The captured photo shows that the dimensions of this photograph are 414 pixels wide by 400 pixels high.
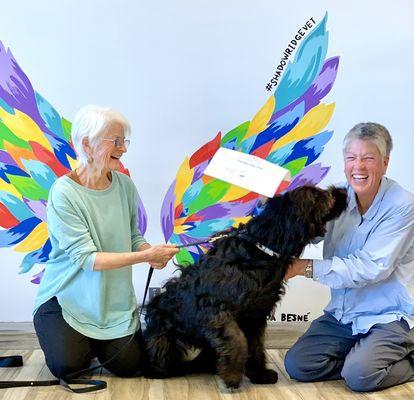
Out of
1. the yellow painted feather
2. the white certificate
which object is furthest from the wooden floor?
the yellow painted feather

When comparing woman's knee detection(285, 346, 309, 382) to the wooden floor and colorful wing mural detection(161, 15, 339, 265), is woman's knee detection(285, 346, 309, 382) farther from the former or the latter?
colorful wing mural detection(161, 15, 339, 265)

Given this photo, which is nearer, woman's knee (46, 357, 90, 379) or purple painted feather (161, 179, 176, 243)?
woman's knee (46, 357, 90, 379)

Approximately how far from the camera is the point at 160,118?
3.03 meters

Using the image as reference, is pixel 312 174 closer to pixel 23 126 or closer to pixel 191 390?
pixel 191 390

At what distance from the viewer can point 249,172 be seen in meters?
2.32

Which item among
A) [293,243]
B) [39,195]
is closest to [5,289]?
[39,195]

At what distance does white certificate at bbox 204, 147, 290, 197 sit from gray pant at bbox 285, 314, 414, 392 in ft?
2.39

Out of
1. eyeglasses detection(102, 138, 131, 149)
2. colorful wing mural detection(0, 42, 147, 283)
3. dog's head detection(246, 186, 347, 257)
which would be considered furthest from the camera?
colorful wing mural detection(0, 42, 147, 283)

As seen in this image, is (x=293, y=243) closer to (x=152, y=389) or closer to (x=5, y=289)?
(x=152, y=389)

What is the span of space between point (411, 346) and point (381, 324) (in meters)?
0.17

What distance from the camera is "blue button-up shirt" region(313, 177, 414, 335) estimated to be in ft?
8.07

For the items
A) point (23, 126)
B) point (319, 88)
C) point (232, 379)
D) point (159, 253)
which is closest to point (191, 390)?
point (232, 379)

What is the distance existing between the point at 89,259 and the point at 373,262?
1104 mm

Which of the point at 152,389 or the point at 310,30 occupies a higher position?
the point at 310,30
